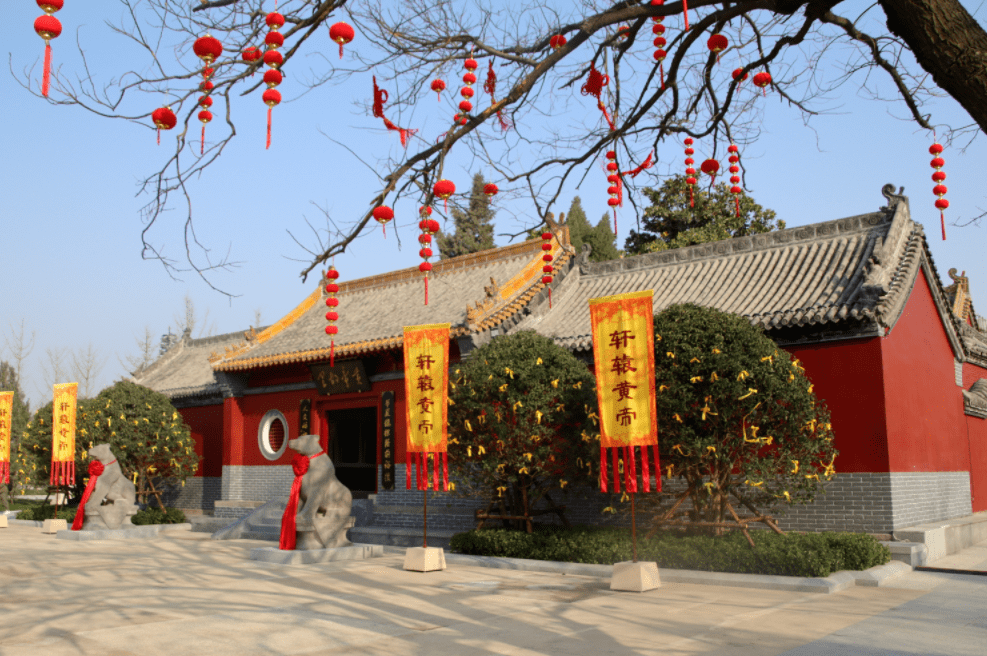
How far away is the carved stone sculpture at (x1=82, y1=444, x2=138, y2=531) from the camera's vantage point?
13836 millimetres

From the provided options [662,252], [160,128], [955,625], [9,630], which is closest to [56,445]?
[9,630]

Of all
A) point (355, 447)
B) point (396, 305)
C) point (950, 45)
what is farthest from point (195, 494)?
point (950, 45)

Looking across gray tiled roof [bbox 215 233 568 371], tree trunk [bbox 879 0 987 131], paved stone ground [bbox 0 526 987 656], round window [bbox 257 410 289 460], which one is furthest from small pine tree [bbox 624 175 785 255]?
tree trunk [bbox 879 0 987 131]

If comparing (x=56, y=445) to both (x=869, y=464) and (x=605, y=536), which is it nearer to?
(x=605, y=536)

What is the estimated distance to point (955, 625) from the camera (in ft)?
18.9

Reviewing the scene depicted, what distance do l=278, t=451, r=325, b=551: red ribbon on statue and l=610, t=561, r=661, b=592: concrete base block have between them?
15.1 feet

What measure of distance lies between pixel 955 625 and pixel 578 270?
9725mm

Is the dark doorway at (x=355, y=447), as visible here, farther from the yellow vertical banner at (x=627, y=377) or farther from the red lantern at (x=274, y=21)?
the red lantern at (x=274, y=21)

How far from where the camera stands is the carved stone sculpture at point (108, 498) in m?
13.8

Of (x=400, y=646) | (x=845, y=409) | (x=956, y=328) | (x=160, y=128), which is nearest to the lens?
(x=160, y=128)

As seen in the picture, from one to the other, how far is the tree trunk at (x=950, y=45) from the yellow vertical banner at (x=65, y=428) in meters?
14.6

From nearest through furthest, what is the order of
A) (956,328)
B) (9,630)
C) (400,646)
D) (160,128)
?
(160,128) → (400,646) → (9,630) → (956,328)

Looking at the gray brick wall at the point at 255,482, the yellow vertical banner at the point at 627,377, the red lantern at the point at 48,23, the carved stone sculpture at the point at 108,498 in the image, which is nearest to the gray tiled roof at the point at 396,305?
the gray brick wall at the point at 255,482

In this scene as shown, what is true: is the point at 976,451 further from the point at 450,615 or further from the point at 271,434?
the point at 271,434
